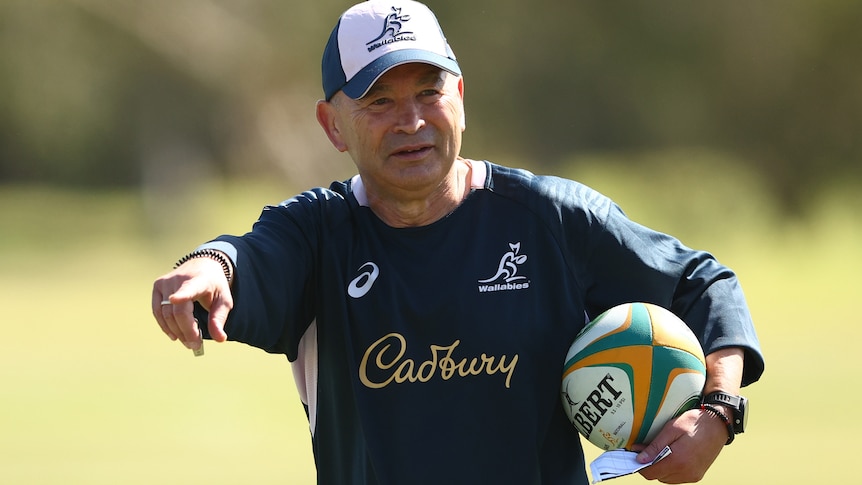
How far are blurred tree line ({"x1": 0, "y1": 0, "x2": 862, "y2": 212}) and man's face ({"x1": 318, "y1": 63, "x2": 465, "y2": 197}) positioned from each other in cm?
2061

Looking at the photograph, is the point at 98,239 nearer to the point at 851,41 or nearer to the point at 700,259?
the point at 851,41

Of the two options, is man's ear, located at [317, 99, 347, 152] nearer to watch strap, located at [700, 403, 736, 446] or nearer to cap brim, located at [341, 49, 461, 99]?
cap brim, located at [341, 49, 461, 99]

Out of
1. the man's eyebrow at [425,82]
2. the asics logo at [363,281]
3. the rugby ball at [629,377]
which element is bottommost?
the rugby ball at [629,377]

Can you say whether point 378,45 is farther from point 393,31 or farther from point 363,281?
point 363,281

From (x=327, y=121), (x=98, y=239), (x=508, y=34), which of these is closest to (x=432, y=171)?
(x=327, y=121)

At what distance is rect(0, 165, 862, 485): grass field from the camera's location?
8406 mm

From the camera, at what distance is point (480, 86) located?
28.0 metres

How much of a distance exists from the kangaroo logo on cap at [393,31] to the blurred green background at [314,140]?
339 inches

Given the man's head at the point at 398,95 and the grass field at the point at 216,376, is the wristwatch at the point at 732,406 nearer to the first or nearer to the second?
the man's head at the point at 398,95

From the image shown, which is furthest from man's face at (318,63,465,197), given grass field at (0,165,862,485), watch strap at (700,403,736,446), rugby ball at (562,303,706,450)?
grass field at (0,165,862,485)

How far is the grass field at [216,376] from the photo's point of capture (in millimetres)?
8406

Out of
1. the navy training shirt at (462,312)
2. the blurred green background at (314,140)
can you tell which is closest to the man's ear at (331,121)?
the navy training shirt at (462,312)

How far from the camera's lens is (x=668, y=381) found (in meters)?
3.23

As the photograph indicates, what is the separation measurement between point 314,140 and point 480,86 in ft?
12.9
